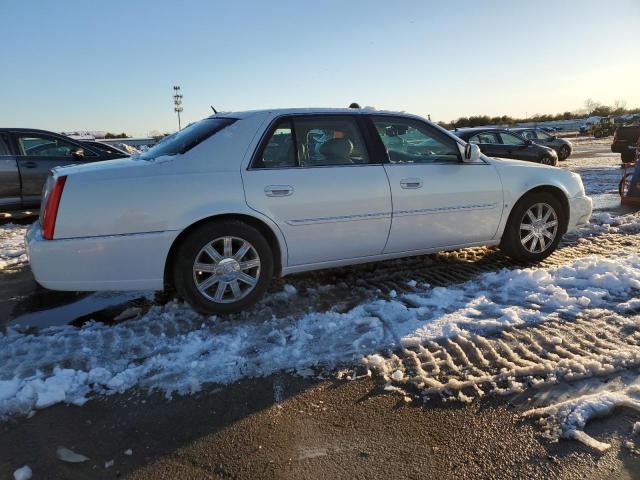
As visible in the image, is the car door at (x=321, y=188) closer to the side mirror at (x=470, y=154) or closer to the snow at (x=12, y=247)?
the side mirror at (x=470, y=154)

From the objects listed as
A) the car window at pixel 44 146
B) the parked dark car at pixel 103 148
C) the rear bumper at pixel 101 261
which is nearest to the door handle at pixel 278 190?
the rear bumper at pixel 101 261

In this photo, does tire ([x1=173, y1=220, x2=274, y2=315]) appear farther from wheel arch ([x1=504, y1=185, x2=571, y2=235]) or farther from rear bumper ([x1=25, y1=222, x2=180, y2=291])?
wheel arch ([x1=504, y1=185, x2=571, y2=235])

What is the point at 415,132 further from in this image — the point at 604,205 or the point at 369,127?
the point at 604,205

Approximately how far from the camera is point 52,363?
3105 mm

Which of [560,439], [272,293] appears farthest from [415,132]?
[560,439]

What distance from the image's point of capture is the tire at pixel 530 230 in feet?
16.2

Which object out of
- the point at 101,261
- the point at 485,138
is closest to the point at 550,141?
the point at 485,138

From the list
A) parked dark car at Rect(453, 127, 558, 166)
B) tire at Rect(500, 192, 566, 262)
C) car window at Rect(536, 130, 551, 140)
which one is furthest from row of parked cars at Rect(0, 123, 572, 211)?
car window at Rect(536, 130, 551, 140)

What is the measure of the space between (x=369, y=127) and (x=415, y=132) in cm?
51

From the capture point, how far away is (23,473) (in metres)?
2.20

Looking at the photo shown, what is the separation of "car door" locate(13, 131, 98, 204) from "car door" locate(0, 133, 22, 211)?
82mm

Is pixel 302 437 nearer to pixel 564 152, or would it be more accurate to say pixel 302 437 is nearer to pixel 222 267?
pixel 222 267

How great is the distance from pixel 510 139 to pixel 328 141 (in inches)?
492

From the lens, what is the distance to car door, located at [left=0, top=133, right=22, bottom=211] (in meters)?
7.63
